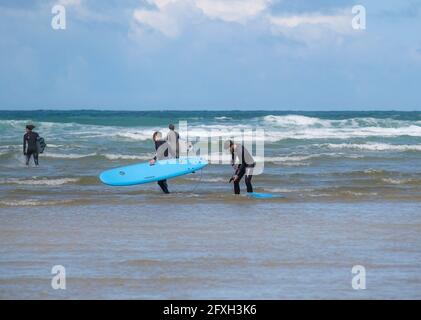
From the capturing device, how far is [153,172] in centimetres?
1784

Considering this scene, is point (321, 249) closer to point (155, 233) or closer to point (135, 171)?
point (155, 233)

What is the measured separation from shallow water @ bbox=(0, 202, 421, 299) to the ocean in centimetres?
1

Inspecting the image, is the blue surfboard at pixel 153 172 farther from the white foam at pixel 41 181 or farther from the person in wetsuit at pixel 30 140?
the person in wetsuit at pixel 30 140

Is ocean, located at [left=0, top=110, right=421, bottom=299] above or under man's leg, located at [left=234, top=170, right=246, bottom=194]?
under

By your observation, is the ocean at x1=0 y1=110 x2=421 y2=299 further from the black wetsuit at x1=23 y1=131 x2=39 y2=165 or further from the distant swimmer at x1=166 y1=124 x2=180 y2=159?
the distant swimmer at x1=166 y1=124 x2=180 y2=159

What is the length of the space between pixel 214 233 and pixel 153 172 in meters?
5.81

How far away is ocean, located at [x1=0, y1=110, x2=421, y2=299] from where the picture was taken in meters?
9.09

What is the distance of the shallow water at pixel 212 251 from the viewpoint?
8914 mm

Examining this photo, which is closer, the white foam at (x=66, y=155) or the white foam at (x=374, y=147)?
the white foam at (x=66, y=155)

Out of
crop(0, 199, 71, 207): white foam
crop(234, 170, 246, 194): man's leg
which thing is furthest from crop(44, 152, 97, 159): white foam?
crop(234, 170, 246, 194): man's leg

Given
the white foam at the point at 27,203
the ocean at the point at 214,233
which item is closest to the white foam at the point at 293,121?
the ocean at the point at 214,233

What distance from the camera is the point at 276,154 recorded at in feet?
98.6

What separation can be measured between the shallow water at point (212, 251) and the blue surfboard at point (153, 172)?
2.42m

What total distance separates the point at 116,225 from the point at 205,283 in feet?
13.6
